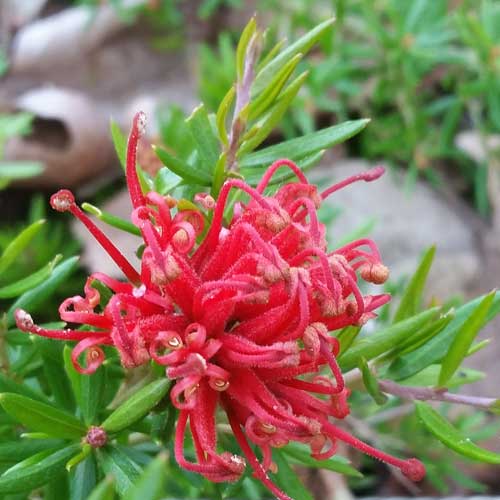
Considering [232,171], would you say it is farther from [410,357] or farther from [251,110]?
[410,357]

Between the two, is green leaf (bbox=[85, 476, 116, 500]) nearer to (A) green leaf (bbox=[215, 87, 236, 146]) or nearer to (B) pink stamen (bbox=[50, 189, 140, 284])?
(B) pink stamen (bbox=[50, 189, 140, 284])

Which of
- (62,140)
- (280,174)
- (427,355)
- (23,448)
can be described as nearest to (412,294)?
(427,355)

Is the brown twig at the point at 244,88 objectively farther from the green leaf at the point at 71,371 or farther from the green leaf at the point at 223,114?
the green leaf at the point at 71,371

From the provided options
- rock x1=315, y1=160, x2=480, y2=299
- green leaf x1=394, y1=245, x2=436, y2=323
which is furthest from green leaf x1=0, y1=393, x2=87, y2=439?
rock x1=315, y1=160, x2=480, y2=299

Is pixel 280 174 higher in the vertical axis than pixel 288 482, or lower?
higher

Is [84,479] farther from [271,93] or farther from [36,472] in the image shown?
[271,93]

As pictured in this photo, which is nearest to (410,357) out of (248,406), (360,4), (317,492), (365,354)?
(365,354)
